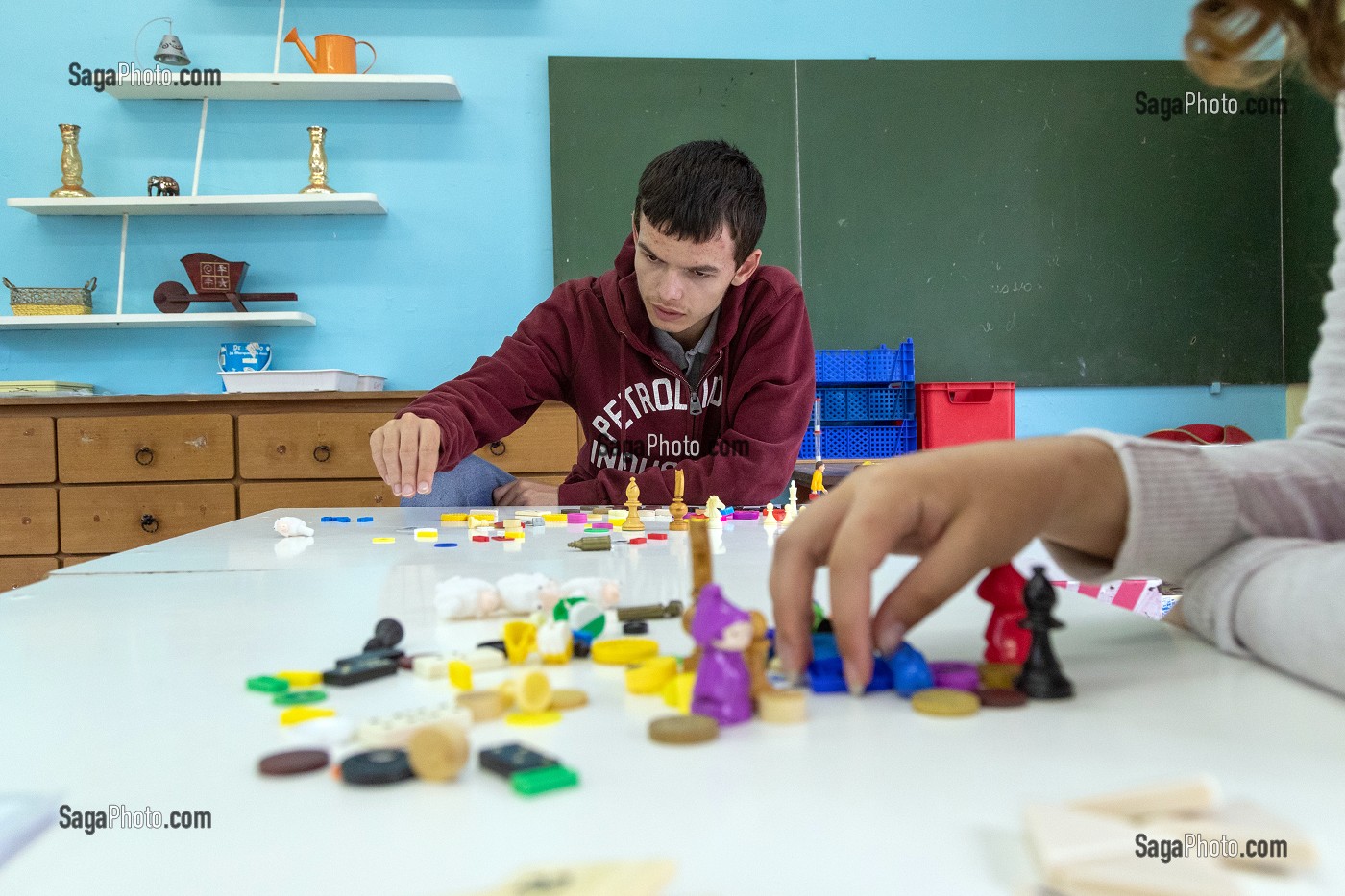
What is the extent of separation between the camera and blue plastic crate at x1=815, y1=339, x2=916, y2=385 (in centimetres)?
332

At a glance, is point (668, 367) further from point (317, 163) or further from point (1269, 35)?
point (317, 163)

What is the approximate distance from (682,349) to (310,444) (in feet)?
4.64

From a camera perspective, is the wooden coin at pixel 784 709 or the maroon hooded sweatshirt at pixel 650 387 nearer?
the wooden coin at pixel 784 709

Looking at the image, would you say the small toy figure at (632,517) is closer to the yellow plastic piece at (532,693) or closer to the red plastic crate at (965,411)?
the yellow plastic piece at (532,693)

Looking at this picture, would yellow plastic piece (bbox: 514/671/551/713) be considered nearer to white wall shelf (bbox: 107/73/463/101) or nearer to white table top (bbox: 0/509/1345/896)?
white table top (bbox: 0/509/1345/896)

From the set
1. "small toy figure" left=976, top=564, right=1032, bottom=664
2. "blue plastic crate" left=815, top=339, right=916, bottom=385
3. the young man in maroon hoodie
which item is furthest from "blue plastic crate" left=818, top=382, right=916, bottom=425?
"small toy figure" left=976, top=564, right=1032, bottom=664

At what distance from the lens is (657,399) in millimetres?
1986

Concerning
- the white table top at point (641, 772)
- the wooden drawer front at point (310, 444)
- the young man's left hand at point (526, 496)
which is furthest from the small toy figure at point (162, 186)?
the white table top at point (641, 772)

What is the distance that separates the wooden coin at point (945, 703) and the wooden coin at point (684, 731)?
110 millimetres

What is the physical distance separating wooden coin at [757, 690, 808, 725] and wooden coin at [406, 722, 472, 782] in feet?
0.51

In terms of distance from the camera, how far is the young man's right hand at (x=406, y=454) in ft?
4.86

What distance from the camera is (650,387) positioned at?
1989mm

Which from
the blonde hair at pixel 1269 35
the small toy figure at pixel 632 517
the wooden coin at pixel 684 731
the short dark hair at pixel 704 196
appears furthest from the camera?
the short dark hair at pixel 704 196

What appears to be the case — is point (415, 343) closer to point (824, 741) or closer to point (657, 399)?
point (657, 399)
